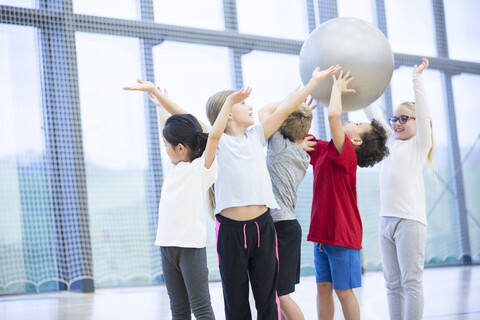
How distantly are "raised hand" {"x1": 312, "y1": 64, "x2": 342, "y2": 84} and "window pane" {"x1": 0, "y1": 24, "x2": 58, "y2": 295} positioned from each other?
2534 mm

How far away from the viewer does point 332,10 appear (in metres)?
4.77

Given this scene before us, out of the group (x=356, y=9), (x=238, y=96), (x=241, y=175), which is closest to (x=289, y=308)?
(x=241, y=175)

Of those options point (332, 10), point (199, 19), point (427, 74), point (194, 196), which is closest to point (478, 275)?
point (427, 74)

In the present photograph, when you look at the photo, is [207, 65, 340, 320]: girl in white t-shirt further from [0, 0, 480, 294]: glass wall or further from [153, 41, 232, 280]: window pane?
[153, 41, 232, 280]: window pane

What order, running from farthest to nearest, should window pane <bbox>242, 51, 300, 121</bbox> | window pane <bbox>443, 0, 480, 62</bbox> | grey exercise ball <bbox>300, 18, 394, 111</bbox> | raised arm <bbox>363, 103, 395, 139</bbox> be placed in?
1. window pane <bbox>443, 0, 480, 62</bbox>
2. window pane <bbox>242, 51, 300, 121</bbox>
3. raised arm <bbox>363, 103, 395, 139</bbox>
4. grey exercise ball <bbox>300, 18, 394, 111</bbox>

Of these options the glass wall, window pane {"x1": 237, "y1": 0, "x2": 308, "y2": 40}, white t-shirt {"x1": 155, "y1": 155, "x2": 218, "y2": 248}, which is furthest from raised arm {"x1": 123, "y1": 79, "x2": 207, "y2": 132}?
window pane {"x1": 237, "y1": 0, "x2": 308, "y2": 40}

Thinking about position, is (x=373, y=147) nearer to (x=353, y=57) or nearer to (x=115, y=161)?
(x=353, y=57)

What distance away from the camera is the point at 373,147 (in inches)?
78.2

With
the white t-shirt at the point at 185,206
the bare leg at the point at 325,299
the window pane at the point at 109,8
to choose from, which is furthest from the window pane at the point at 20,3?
the bare leg at the point at 325,299

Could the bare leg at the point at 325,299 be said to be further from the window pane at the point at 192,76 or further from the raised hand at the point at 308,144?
the window pane at the point at 192,76

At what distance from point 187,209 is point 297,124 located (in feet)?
1.75

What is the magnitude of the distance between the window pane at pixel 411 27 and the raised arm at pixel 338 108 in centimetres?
348

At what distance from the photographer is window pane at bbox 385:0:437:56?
5117mm

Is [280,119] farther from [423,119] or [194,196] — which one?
[423,119]
